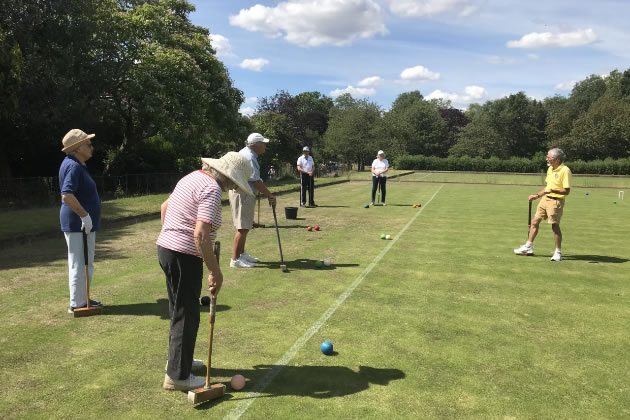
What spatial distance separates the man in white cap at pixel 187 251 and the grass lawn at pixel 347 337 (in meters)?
0.36

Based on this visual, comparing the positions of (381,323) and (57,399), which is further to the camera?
(381,323)

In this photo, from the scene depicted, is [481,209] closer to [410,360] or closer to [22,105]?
[410,360]

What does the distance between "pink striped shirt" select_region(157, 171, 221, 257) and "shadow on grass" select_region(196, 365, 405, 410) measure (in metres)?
1.28

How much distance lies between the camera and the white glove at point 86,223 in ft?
18.4

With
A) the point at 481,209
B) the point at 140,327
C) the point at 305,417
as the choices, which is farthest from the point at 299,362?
the point at 481,209

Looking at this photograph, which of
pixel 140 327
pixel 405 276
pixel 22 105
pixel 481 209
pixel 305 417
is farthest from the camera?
pixel 481 209

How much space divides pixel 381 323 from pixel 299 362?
4.77 ft

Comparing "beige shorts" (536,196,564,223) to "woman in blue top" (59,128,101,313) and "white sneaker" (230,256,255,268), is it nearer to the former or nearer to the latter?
"white sneaker" (230,256,255,268)

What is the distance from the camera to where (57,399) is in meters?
3.83

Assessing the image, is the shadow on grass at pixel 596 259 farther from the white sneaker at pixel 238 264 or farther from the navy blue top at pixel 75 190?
the navy blue top at pixel 75 190

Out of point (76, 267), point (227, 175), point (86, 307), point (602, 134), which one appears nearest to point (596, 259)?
point (227, 175)

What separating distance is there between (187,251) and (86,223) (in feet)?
8.30

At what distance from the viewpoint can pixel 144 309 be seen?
6109mm

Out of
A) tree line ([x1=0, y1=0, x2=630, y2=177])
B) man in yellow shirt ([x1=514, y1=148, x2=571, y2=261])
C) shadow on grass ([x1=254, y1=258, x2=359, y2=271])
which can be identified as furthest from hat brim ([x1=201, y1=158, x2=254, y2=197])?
tree line ([x1=0, y1=0, x2=630, y2=177])
